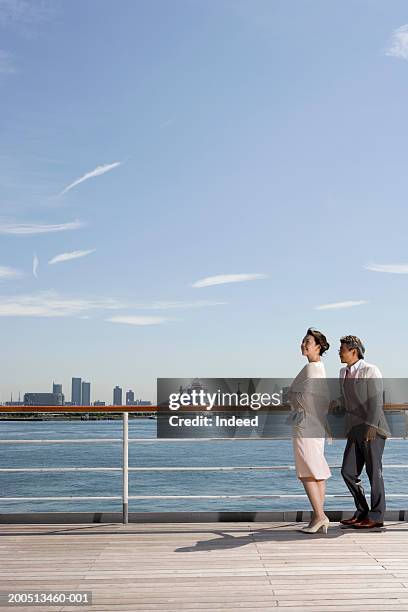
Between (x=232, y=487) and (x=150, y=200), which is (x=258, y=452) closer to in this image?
(x=232, y=487)

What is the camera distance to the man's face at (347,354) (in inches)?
205

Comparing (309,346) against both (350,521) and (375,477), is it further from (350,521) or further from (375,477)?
(350,521)

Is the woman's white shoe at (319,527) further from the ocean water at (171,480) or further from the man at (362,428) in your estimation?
the ocean water at (171,480)

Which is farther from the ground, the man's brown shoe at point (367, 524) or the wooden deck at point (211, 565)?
the man's brown shoe at point (367, 524)

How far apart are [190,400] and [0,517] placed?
1.57 meters

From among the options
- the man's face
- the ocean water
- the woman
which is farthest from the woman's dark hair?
the ocean water

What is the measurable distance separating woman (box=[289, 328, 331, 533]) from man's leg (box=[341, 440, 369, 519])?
313mm

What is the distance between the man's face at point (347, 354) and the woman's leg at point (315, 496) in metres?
0.83

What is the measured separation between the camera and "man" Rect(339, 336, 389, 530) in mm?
5086

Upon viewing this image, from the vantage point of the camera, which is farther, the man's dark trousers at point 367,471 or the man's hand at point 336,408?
the man's hand at point 336,408

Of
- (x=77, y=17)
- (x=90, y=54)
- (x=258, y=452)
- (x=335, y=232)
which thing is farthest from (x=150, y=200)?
(x=258, y=452)

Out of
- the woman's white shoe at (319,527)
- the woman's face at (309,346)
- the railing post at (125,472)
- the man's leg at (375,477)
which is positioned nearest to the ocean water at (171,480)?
the railing post at (125,472)

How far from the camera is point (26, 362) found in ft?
154

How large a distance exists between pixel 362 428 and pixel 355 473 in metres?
0.31
